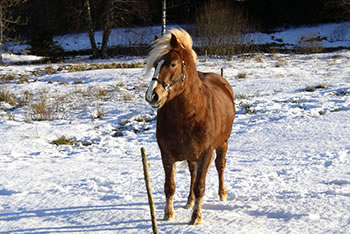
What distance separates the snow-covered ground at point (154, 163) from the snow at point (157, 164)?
0.05ft

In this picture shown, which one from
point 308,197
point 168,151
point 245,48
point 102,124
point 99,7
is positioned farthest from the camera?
point 99,7

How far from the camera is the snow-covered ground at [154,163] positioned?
3432 millimetres

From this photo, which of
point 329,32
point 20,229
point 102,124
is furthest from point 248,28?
point 20,229

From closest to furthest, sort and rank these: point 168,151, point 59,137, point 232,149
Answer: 1. point 168,151
2. point 232,149
3. point 59,137

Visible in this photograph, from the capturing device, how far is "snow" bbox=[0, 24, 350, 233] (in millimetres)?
3428

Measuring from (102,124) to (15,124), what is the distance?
1990 mm

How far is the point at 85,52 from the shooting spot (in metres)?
27.3

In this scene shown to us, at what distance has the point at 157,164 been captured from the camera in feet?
18.2

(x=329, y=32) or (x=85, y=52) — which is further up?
(x=329, y=32)

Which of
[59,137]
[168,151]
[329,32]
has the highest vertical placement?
[329,32]

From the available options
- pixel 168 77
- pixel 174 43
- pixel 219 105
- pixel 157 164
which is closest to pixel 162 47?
pixel 174 43

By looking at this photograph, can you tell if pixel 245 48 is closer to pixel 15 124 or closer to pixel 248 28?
pixel 248 28

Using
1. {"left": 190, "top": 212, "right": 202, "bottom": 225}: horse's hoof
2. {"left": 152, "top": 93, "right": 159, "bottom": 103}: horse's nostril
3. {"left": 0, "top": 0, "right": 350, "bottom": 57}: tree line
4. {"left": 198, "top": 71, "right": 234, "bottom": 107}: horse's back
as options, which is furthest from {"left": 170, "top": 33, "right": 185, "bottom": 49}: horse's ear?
{"left": 0, "top": 0, "right": 350, "bottom": 57}: tree line

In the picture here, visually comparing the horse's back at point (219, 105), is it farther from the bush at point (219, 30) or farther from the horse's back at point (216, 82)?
the bush at point (219, 30)
